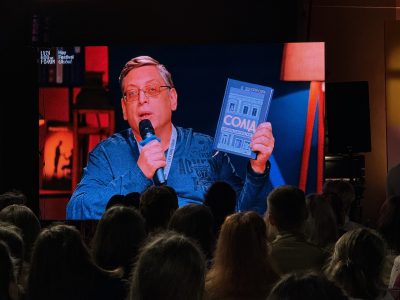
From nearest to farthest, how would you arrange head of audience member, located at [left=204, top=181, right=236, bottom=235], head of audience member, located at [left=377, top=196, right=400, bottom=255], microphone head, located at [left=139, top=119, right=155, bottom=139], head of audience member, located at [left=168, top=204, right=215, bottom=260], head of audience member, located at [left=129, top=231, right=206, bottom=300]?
head of audience member, located at [left=129, top=231, right=206, bottom=300] → head of audience member, located at [left=168, top=204, right=215, bottom=260] → head of audience member, located at [left=377, top=196, right=400, bottom=255] → head of audience member, located at [left=204, top=181, right=236, bottom=235] → microphone head, located at [left=139, top=119, right=155, bottom=139]

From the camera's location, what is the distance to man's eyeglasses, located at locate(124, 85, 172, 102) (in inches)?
314

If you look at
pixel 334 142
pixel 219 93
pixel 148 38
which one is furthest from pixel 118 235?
pixel 148 38

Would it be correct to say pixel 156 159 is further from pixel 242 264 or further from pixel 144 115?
pixel 242 264

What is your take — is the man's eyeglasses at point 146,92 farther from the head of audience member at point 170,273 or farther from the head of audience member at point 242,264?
the head of audience member at point 170,273

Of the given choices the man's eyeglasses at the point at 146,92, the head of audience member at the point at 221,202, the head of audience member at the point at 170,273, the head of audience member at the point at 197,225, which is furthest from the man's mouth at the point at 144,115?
the head of audience member at the point at 170,273

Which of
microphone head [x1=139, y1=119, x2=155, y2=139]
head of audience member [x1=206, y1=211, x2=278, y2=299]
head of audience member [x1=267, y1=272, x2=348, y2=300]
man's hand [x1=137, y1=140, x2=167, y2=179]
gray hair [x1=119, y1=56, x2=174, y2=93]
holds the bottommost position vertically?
head of audience member [x1=206, y1=211, x2=278, y2=299]

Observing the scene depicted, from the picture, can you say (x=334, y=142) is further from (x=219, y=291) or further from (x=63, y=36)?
(x=219, y=291)

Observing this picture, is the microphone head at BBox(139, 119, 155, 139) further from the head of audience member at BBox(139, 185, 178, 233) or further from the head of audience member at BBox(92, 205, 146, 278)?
the head of audience member at BBox(92, 205, 146, 278)

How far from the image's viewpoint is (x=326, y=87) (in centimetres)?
845

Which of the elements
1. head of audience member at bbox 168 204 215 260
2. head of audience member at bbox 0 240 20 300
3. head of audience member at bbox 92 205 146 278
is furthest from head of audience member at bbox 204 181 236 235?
head of audience member at bbox 0 240 20 300

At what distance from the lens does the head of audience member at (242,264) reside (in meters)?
2.98

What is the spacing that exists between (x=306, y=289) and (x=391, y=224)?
2.97 metres

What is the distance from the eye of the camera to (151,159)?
25.7 feet

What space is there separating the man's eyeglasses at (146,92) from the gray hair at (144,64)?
81 millimetres
